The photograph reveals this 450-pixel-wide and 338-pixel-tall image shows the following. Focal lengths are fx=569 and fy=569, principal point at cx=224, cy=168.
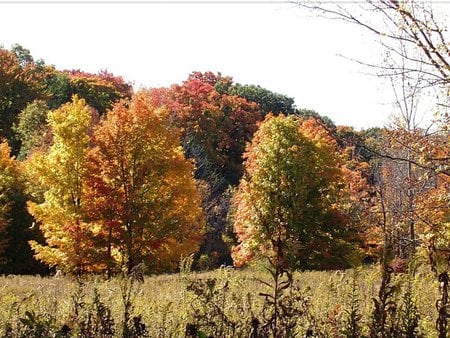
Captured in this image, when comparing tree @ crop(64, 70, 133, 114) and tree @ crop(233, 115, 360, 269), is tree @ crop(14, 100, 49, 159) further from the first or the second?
tree @ crop(233, 115, 360, 269)

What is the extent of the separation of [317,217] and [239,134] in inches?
1024

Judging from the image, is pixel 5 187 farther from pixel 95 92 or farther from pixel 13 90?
pixel 95 92

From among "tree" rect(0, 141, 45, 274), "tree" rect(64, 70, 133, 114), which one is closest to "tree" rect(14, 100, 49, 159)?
"tree" rect(64, 70, 133, 114)

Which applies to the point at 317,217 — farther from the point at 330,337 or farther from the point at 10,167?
the point at 330,337

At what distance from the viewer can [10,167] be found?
3092 centimetres

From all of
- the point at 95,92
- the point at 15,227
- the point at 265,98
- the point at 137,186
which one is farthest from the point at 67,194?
the point at 265,98

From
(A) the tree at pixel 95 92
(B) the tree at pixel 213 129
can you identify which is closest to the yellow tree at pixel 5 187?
(B) the tree at pixel 213 129

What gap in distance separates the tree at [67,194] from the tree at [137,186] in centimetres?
75

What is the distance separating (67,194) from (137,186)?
2.80 m

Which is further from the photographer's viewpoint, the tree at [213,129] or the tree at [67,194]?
the tree at [213,129]

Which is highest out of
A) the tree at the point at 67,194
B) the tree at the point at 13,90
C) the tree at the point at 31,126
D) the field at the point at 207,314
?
the tree at the point at 13,90

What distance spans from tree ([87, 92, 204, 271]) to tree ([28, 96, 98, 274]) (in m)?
0.75

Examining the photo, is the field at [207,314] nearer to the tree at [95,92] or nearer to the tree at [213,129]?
the tree at [213,129]

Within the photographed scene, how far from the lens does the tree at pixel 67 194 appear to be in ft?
65.9
